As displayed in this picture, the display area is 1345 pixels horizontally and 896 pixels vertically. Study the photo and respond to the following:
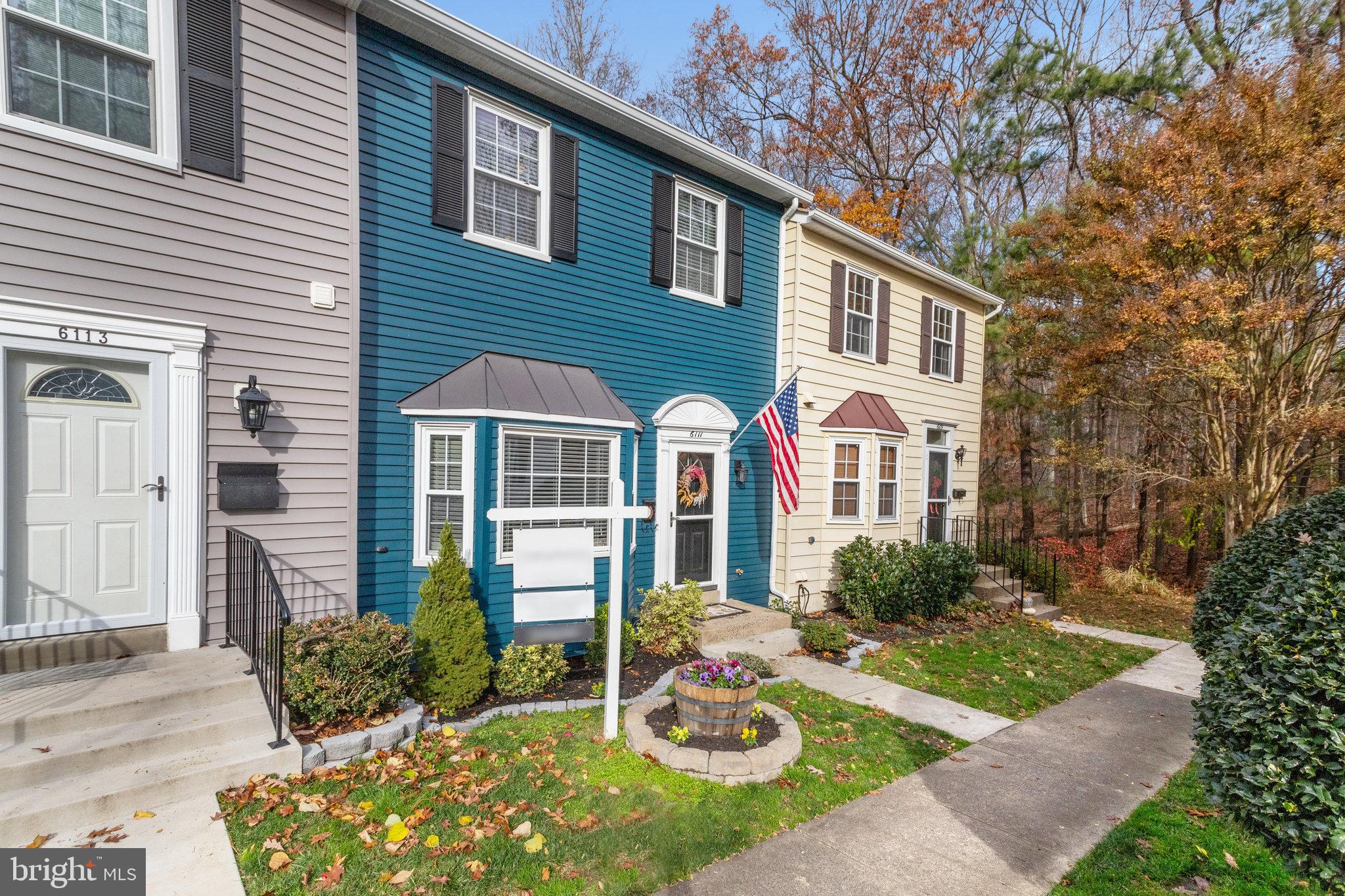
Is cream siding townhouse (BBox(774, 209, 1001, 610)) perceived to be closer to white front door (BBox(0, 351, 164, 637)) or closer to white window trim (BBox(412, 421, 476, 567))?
white window trim (BBox(412, 421, 476, 567))

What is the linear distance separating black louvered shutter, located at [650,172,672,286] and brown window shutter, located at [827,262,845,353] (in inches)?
122

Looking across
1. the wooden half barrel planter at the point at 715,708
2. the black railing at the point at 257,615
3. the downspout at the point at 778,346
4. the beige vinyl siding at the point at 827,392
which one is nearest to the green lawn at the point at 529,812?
the wooden half barrel planter at the point at 715,708

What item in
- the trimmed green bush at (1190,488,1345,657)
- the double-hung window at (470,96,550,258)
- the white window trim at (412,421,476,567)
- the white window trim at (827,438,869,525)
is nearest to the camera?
the trimmed green bush at (1190,488,1345,657)

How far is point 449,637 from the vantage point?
523cm

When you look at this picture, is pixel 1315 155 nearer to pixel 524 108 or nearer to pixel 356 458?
pixel 524 108

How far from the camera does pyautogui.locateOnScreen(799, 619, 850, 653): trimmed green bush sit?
749 centimetres

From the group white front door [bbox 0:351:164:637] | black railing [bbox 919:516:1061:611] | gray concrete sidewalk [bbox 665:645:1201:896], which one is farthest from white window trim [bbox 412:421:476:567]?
black railing [bbox 919:516:1061:611]

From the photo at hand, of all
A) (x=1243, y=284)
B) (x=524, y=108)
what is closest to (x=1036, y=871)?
(x=524, y=108)

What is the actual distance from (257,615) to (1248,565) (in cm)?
836

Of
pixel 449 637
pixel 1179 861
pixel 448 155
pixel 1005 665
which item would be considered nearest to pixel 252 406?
pixel 449 637

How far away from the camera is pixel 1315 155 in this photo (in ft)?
28.2

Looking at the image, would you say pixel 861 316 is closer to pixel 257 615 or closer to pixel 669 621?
pixel 669 621

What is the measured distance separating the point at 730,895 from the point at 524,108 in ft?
23.6

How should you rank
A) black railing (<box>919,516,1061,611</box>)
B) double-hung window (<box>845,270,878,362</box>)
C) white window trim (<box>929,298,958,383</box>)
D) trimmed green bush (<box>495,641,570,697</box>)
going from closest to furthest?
1. trimmed green bush (<box>495,641,570,697</box>)
2. double-hung window (<box>845,270,878,362</box>)
3. black railing (<box>919,516,1061,611</box>)
4. white window trim (<box>929,298,958,383</box>)
